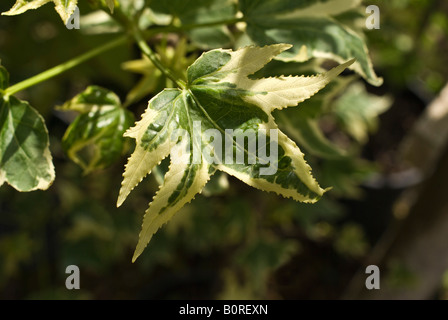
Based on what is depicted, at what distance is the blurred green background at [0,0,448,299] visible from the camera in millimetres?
1060

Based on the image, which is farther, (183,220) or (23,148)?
(183,220)

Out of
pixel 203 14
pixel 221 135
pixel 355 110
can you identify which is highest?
pixel 355 110

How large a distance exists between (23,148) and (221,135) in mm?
229

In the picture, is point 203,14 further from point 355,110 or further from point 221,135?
point 355,110

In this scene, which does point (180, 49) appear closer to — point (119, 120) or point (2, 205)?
point (119, 120)

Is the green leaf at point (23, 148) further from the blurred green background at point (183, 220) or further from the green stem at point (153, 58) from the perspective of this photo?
the blurred green background at point (183, 220)

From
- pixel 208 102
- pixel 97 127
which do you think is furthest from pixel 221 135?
pixel 97 127

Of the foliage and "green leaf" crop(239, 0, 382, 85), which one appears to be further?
"green leaf" crop(239, 0, 382, 85)

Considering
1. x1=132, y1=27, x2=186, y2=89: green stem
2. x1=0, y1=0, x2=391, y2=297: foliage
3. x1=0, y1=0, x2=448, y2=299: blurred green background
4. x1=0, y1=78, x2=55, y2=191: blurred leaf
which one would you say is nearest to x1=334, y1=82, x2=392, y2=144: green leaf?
x1=0, y1=0, x2=448, y2=299: blurred green background

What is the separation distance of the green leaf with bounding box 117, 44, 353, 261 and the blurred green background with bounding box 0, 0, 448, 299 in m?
0.41

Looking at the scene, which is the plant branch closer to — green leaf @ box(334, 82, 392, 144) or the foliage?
the foliage

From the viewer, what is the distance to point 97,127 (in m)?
0.58

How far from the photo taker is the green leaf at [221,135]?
45cm

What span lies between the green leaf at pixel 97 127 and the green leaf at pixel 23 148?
5cm
